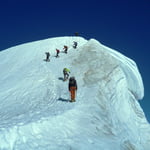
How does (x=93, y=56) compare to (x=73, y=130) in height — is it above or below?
above

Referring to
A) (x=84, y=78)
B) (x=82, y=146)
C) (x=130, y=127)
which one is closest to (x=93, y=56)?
(x=84, y=78)

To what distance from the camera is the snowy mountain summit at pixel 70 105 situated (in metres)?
9.30

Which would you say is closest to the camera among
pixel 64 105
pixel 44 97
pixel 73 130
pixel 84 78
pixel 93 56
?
pixel 73 130

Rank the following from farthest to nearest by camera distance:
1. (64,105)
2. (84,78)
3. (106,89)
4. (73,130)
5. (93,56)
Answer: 1. (93,56)
2. (84,78)
3. (106,89)
4. (64,105)
5. (73,130)

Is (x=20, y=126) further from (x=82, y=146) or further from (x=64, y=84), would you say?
(x=64, y=84)

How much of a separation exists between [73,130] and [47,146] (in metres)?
2.10

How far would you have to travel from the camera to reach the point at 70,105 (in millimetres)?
13250

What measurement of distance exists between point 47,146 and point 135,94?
17.3 m

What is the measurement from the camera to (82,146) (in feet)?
30.3

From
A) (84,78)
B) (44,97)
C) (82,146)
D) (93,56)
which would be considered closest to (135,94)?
(93,56)

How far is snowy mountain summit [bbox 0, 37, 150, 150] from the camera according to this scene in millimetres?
9305

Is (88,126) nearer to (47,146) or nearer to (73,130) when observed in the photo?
(73,130)

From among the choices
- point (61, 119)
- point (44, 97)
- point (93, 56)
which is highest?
point (93, 56)

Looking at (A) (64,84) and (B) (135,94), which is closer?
(A) (64,84)
